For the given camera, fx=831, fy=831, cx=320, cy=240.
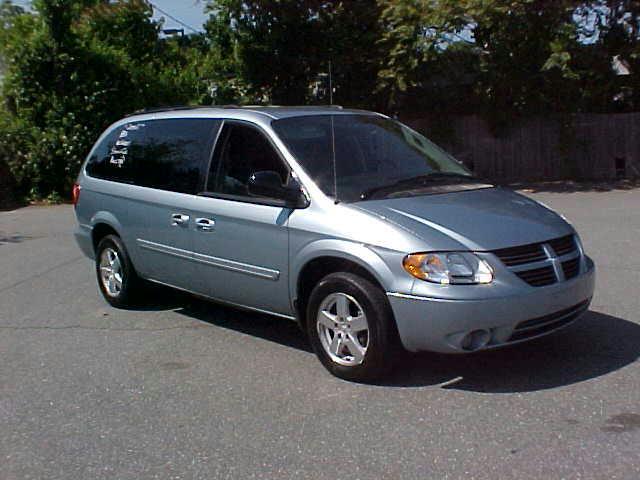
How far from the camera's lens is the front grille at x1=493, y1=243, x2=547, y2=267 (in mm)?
4910

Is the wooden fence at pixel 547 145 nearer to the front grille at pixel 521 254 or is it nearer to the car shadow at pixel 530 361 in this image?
the car shadow at pixel 530 361

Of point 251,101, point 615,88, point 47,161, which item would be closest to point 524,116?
point 615,88

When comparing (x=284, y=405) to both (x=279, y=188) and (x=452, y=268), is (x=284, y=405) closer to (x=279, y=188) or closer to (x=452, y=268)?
(x=452, y=268)

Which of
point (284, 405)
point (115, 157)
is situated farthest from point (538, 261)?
point (115, 157)

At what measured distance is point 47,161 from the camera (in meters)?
18.5

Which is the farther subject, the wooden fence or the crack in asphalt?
the wooden fence

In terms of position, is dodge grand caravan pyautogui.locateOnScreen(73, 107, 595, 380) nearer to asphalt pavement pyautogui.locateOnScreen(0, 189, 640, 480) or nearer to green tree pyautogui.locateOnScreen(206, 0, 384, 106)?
asphalt pavement pyautogui.locateOnScreen(0, 189, 640, 480)

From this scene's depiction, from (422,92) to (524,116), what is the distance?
243 cm

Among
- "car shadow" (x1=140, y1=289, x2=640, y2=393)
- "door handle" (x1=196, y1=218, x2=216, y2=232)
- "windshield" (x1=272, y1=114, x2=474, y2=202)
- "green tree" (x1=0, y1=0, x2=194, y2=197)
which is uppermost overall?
"green tree" (x1=0, y1=0, x2=194, y2=197)

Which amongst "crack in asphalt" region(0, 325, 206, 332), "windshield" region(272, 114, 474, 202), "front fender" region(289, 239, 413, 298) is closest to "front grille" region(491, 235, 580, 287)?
"front fender" region(289, 239, 413, 298)

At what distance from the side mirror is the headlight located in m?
1.04

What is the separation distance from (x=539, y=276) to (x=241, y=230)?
6.85ft

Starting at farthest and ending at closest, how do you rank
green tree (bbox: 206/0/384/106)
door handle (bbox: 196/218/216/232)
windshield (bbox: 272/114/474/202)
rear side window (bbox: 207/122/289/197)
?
green tree (bbox: 206/0/384/106) → door handle (bbox: 196/218/216/232) → rear side window (bbox: 207/122/289/197) → windshield (bbox: 272/114/474/202)

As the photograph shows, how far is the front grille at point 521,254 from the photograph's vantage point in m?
4.91
